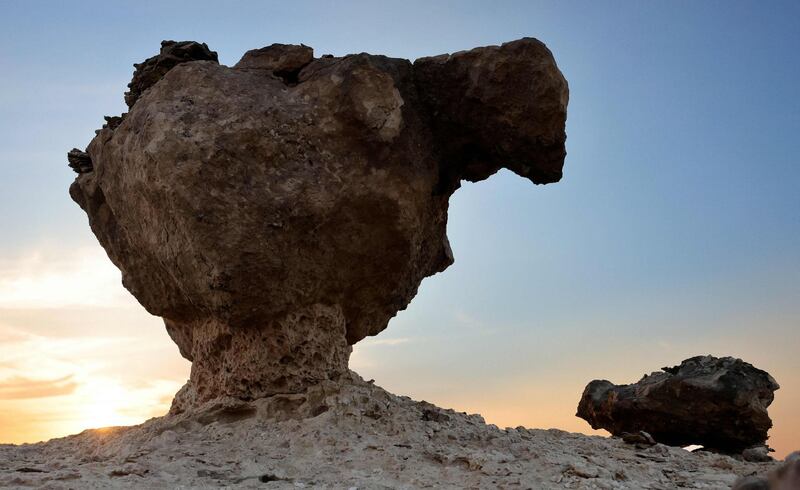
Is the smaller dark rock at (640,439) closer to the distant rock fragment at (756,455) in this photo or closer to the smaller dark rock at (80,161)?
the distant rock fragment at (756,455)

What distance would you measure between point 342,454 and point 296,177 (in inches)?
106

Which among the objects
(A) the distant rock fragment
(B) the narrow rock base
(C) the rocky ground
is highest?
(B) the narrow rock base

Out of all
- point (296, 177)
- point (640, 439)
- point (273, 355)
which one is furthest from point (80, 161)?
point (640, 439)

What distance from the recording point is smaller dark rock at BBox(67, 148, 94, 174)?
941 cm

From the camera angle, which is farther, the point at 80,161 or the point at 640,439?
the point at 80,161

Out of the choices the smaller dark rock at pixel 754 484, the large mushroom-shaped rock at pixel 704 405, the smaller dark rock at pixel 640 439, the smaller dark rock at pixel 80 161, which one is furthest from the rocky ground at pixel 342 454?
the smaller dark rock at pixel 80 161

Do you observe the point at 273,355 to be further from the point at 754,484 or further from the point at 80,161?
the point at 754,484

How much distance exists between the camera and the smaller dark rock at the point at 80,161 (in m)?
9.41

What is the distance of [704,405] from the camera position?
9.88 metres

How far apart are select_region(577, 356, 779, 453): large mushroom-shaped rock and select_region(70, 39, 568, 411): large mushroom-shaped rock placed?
12.4ft

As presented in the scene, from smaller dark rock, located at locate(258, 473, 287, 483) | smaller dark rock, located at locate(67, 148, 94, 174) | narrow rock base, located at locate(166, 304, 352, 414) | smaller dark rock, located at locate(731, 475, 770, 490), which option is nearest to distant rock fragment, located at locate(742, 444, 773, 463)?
narrow rock base, located at locate(166, 304, 352, 414)

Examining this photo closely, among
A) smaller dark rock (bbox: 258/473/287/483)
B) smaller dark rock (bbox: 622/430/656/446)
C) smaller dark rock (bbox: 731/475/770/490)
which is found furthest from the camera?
smaller dark rock (bbox: 622/430/656/446)

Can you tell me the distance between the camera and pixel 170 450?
685 cm

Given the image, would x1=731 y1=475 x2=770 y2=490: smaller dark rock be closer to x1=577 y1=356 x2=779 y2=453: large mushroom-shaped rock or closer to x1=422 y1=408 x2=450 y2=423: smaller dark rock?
x1=422 y1=408 x2=450 y2=423: smaller dark rock
